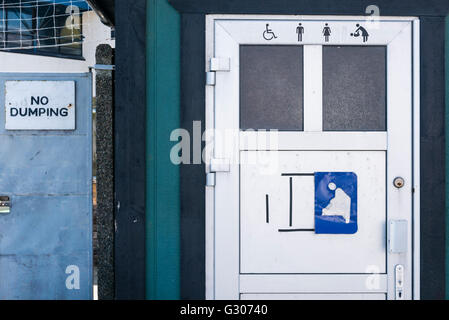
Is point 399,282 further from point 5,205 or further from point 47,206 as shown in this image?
point 5,205

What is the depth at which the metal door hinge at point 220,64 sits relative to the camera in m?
2.26

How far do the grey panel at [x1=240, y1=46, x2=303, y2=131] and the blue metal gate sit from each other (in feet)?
4.01

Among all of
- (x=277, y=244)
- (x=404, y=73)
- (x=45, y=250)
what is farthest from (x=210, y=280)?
(x=404, y=73)

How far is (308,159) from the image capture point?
2.29m

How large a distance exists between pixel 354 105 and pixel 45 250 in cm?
238

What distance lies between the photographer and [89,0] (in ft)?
10.6

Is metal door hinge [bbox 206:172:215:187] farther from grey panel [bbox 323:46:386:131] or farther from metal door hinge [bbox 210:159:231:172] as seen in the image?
grey panel [bbox 323:46:386:131]

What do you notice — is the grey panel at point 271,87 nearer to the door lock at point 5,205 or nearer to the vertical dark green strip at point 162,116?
the vertical dark green strip at point 162,116

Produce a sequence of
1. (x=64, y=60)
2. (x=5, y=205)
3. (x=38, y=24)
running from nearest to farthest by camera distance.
Result: (x=5, y=205)
(x=38, y=24)
(x=64, y=60)

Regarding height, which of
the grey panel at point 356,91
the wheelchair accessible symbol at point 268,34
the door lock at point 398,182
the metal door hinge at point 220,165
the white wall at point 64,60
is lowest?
the door lock at point 398,182

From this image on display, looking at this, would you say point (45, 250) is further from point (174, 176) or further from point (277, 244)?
point (277, 244)

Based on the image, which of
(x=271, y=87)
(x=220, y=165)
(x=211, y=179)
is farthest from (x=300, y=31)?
(x=211, y=179)

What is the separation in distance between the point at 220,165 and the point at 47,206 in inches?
55.5

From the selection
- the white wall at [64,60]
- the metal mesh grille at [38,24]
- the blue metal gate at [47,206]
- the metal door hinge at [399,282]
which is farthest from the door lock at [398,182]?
the metal mesh grille at [38,24]
